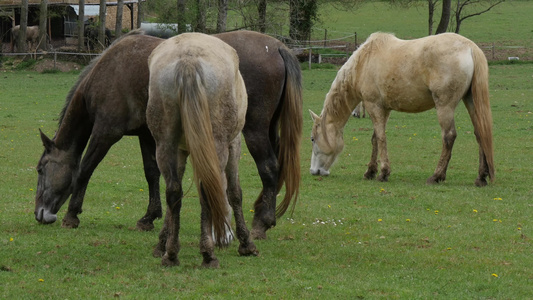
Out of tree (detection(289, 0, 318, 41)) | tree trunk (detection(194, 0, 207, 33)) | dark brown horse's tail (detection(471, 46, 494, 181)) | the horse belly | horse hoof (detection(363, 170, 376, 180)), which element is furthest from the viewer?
tree (detection(289, 0, 318, 41))

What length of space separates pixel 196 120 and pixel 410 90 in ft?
22.1

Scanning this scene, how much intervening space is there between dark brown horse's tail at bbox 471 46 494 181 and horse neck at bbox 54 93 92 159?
5900 mm

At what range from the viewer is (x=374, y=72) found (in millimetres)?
11688

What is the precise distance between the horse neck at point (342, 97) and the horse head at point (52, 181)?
221 inches

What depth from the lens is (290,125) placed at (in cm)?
743

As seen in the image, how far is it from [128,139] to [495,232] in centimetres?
1064

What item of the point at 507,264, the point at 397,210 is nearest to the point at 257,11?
the point at 397,210

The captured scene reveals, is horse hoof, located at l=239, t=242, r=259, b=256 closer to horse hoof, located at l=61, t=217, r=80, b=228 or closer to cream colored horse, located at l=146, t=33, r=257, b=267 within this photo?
cream colored horse, located at l=146, t=33, r=257, b=267

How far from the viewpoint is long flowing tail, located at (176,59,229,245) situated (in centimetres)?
532

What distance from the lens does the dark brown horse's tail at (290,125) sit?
23.9 ft

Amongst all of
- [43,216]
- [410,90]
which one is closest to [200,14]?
[410,90]

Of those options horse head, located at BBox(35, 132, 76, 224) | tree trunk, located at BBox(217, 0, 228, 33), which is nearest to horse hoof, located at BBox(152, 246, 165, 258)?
horse head, located at BBox(35, 132, 76, 224)

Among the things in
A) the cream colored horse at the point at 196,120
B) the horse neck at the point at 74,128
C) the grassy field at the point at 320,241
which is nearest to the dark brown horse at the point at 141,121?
the horse neck at the point at 74,128

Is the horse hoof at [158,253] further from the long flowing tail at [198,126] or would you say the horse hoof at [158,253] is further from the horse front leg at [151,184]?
the horse front leg at [151,184]
